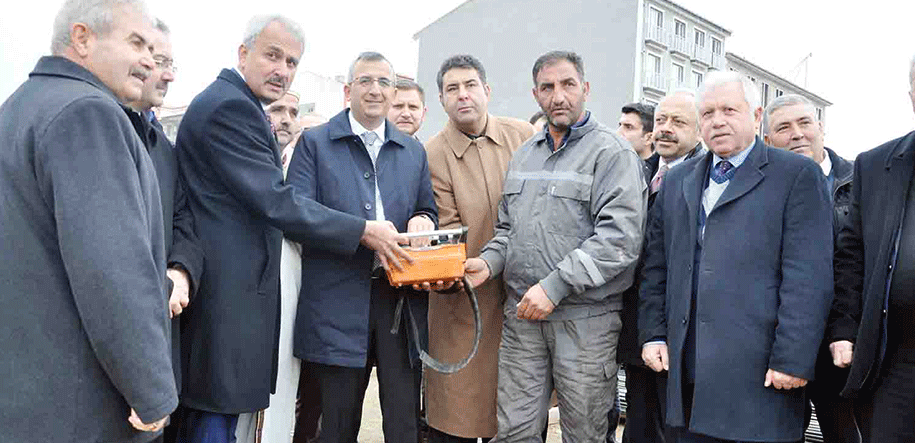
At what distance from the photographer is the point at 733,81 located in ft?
9.39

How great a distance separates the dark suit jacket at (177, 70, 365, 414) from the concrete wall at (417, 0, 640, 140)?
24.1 m

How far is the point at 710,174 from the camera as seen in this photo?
2887 millimetres

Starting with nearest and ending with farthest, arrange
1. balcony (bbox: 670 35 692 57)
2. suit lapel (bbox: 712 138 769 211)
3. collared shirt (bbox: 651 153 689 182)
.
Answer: suit lapel (bbox: 712 138 769 211)
collared shirt (bbox: 651 153 689 182)
balcony (bbox: 670 35 692 57)

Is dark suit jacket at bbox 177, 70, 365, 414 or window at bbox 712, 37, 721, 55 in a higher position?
window at bbox 712, 37, 721, 55

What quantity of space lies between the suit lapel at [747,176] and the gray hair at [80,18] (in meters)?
2.09

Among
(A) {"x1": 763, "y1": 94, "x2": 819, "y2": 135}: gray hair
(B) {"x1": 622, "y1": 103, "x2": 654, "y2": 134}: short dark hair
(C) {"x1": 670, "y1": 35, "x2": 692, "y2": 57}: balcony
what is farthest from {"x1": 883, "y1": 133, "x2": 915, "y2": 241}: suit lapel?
(C) {"x1": 670, "y1": 35, "x2": 692, "y2": 57}: balcony

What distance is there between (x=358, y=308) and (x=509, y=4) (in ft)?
88.7

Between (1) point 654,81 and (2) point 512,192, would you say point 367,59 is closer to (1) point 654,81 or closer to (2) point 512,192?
(2) point 512,192

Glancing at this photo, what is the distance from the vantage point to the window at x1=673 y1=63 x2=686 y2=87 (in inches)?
1145

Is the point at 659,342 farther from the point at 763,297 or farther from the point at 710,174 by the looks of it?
the point at 710,174

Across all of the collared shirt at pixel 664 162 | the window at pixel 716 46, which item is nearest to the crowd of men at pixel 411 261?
the collared shirt at pixel 664 162

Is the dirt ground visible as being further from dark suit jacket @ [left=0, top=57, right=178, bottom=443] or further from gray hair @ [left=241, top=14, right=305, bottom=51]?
dark suit jacket @ [left=0, top=57, right=178, bottom=443]

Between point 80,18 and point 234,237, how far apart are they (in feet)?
3.12

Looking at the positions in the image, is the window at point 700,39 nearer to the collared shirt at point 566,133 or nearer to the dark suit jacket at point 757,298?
the collared shirt at point 566,133
